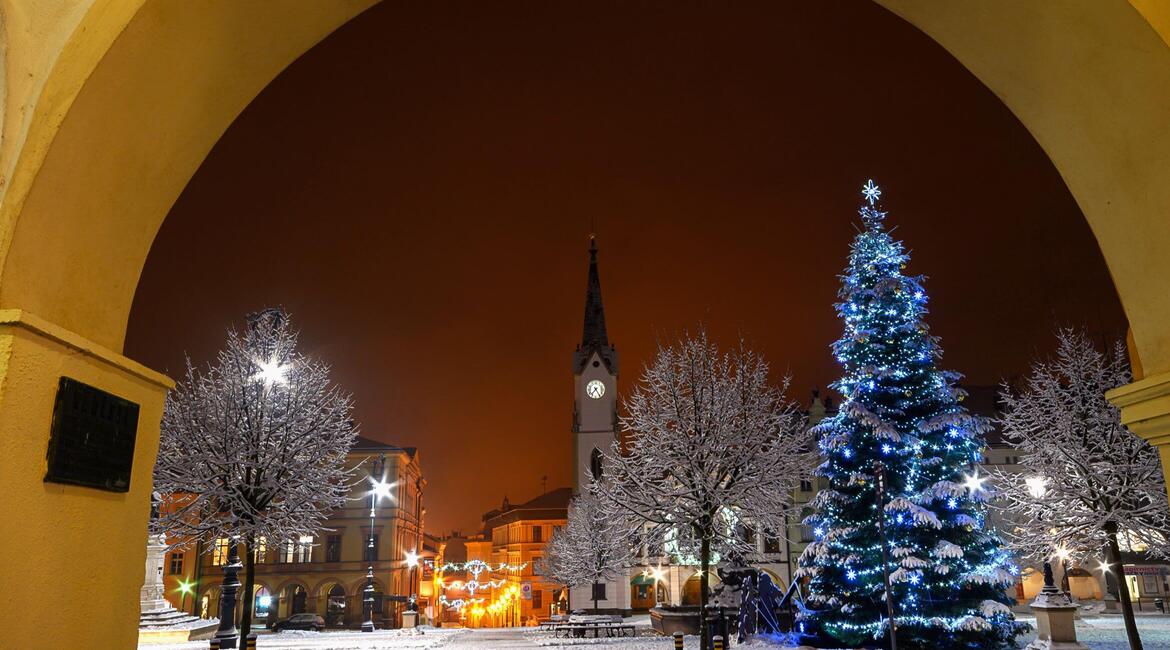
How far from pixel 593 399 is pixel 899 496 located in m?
45.1

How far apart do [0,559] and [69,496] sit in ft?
1.43

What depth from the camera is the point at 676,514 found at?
19031 millimetres

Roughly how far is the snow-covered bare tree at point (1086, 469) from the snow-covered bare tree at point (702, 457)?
25.0 feet

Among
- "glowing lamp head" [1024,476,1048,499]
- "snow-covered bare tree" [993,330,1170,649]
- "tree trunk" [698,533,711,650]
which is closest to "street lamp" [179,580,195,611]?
"tree trunk" [698,533,711,650]

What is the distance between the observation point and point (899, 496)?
781 inches

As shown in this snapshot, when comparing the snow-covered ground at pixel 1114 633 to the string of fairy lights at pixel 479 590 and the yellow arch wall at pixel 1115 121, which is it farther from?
the string of fairy lights at pixel 479 590

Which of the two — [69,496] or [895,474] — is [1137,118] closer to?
[69,496]

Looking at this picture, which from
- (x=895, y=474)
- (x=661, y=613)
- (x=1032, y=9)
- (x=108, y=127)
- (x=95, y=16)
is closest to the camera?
(x=95, y=16)

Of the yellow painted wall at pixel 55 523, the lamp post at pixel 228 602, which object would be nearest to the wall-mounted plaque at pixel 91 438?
the yellow painted wall at pixel 55 523

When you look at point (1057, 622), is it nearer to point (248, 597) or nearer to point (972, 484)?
point (972, 484)

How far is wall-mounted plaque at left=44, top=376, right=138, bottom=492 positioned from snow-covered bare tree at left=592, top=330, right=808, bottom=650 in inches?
616

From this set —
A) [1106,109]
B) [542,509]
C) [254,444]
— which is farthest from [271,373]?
[542,509]

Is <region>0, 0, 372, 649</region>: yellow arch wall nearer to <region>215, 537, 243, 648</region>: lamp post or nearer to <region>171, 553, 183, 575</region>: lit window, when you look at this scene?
<region>215, 537, 243, 648</region>: lamp post

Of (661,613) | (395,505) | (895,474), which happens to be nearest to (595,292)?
(395,505)
